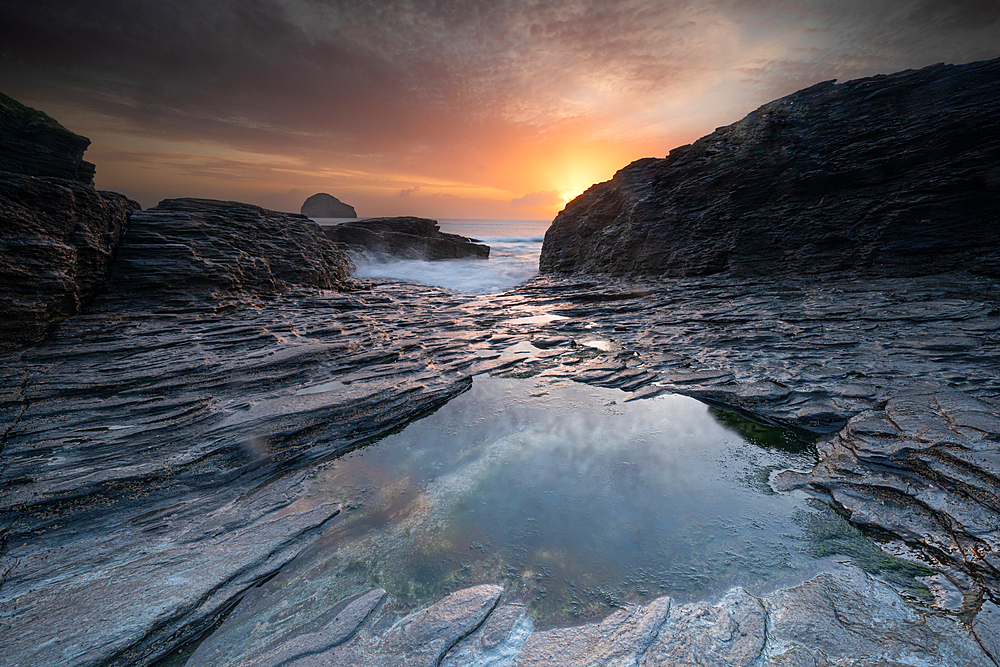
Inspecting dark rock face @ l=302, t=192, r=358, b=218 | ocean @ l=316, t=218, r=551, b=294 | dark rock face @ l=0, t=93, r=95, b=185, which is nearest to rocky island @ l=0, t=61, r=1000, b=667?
dark rock face @ l=0, t=93, r=95, b=185

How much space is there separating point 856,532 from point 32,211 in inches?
510

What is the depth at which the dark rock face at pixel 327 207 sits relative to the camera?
10621 centimetres

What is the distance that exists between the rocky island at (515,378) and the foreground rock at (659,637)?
17 millimetres

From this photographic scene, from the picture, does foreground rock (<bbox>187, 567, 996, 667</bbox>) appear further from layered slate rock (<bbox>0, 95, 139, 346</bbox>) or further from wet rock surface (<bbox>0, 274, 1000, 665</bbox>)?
layered slate rock (<bbox>0, 95, 139, 346</bbox>)

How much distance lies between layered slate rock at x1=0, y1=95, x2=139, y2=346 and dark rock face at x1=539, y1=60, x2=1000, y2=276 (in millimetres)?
15888

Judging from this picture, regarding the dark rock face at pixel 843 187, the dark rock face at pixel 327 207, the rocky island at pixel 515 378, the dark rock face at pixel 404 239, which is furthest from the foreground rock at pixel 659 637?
the dark rock face at pixel 327 207

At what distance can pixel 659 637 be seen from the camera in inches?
98.8

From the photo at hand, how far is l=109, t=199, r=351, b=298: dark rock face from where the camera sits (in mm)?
8709

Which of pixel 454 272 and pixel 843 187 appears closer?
pixel 843 187

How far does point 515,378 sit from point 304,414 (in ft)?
11.4

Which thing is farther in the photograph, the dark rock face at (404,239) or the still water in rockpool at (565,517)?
the dark rock face at (404,239)

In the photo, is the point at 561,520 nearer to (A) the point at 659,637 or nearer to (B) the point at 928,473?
(A) the point at 659,637

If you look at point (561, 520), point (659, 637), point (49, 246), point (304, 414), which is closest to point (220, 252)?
point (49, 246)

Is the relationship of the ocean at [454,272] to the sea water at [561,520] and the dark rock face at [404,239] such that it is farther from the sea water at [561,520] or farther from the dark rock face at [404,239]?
the sea water at [561,520]
